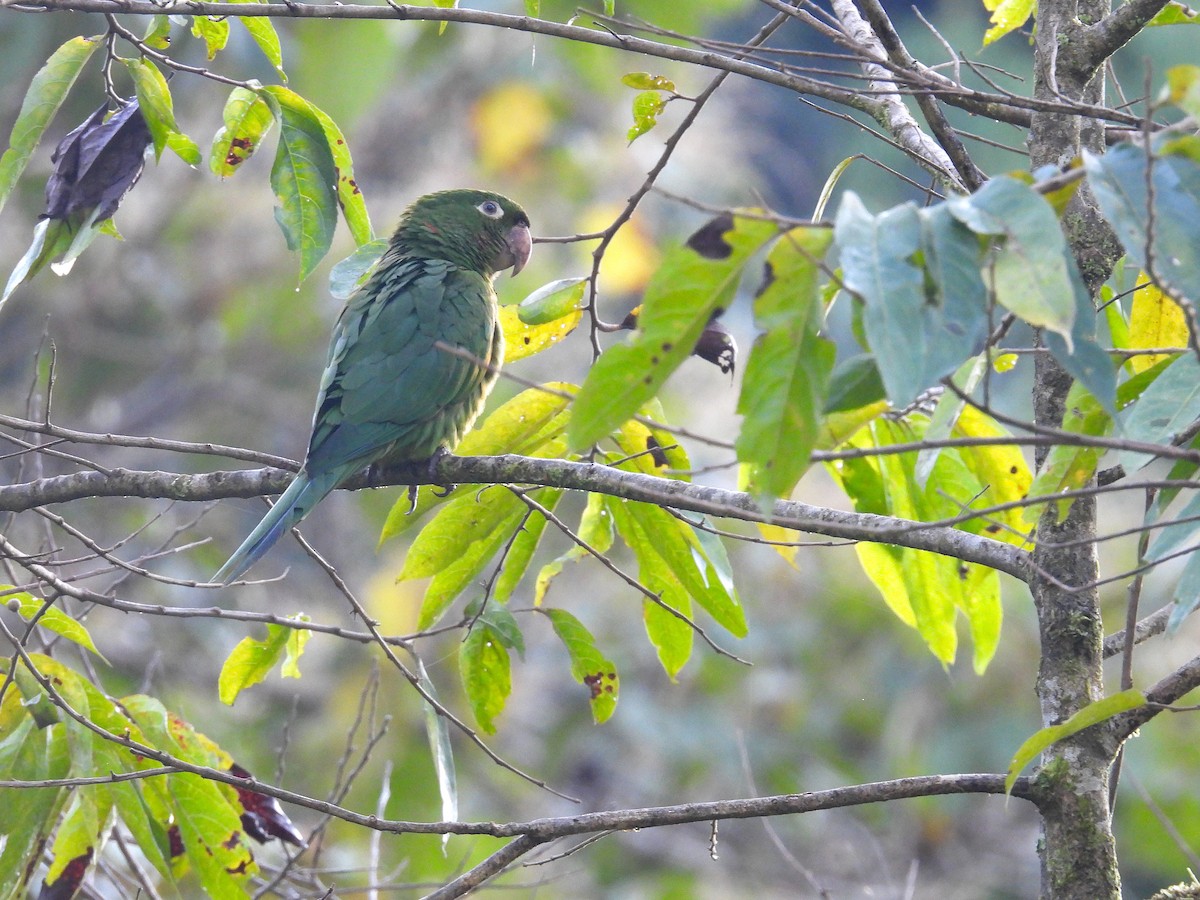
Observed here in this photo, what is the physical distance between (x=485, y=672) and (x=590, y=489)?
23.8 inches

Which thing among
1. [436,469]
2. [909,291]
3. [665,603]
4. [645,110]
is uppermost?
[645,110]

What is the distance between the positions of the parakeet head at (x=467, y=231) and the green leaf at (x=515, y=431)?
56.6 inches

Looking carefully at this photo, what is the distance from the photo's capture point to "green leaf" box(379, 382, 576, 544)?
2.42 m

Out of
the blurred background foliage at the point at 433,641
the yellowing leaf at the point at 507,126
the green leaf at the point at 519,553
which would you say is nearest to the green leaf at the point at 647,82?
the green leaf at the point at 519,553

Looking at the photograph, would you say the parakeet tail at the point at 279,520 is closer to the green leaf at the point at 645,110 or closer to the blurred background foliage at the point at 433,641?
the green leaf at the point at 645,110

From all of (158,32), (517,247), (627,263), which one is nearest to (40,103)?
(158,32)

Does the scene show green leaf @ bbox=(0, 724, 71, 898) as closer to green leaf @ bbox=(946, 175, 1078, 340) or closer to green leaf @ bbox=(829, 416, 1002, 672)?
green leaf @ bbox=(829, 416, 1002, 672)

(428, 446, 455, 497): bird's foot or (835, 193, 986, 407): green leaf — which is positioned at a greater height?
(428, 446, 455, 497): bird's foot

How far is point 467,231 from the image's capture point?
391 cm

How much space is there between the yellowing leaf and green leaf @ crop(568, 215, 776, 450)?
885cm

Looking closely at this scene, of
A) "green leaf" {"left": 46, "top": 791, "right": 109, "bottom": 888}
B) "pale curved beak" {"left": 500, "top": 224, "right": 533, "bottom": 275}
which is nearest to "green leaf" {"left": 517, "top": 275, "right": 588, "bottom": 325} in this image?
"green leaf" {"left": 46, "top": 791, "right": 109, "bottom": 888}

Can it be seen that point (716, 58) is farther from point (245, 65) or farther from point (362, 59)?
point (362, 59)

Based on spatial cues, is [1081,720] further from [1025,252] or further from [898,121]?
[898,121]

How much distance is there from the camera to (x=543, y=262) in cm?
938
